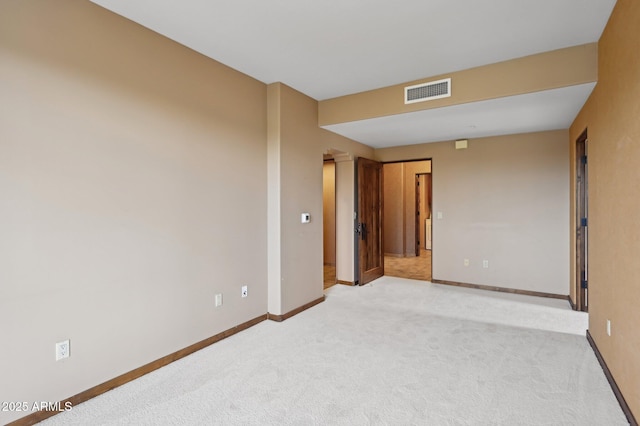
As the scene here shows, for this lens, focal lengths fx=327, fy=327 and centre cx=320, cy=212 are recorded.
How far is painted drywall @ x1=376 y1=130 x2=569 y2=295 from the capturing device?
14.9ft

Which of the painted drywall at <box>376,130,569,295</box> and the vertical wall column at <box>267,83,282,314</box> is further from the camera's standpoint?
the painted drywall at <box>376,130,569,295</box>

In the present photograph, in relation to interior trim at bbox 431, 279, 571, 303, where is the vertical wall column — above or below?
above

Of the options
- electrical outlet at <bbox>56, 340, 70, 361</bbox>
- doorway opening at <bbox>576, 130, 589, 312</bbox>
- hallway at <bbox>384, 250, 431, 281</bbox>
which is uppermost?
doorway opening at <bbox>576, 130, 589, 312</bbox>

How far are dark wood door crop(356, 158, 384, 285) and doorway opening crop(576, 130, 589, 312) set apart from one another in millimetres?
2732

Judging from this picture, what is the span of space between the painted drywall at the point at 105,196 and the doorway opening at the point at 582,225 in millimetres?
3941

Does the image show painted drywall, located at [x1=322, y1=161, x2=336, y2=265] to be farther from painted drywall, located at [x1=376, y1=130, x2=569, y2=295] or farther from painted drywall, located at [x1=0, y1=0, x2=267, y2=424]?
painted drywall, located at [x1=0, y1=0, x2=267, y2=424]

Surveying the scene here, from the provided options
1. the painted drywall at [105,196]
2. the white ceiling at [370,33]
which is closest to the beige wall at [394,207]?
the white ceiling at [370,33]

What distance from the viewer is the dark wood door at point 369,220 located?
17.2 feet

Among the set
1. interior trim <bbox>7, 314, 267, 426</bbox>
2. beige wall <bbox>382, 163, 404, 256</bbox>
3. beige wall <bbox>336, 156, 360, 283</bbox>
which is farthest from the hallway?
interior trim <bbox>7, 314, 267, 426</bbox>


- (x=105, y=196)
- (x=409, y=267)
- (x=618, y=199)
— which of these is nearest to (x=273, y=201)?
(x=105, y=196)

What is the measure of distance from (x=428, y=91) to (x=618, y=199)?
1939 mm

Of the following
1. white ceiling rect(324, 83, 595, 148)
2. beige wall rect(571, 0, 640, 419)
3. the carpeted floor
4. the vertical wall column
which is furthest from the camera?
the vertical wall column

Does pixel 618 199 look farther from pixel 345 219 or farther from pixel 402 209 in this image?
pixel 402 209

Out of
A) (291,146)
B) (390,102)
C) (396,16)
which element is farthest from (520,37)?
(291,146)
